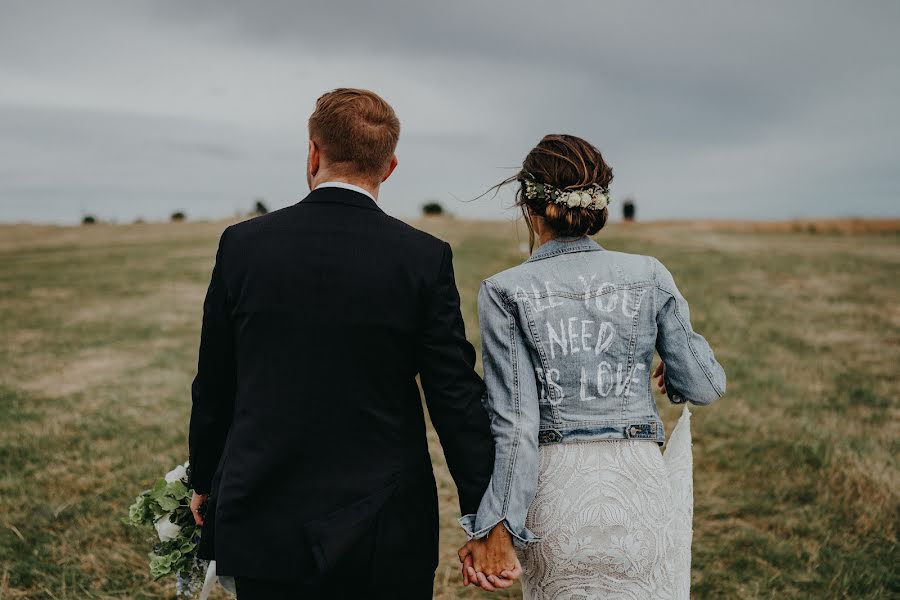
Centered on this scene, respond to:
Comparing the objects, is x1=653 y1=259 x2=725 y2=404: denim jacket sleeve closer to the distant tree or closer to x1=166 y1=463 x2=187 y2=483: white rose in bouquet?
x1=166 y1=463 x2=187 y2=483: white rose in bouquet

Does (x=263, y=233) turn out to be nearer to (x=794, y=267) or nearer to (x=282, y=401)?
(x=282, y=401)

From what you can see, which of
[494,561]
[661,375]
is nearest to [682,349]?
[661,375]

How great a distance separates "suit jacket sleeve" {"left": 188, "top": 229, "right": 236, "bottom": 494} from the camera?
238cm

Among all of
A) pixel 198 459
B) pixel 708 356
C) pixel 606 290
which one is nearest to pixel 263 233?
pixel 198 459

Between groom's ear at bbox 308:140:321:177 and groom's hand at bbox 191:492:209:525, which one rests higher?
groom's ear at bbox 308:140:321:177

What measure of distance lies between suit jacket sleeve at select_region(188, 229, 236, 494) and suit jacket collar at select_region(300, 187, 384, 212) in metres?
0.35

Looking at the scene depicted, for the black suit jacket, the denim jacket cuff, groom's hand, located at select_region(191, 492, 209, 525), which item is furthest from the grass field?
the black suit jacket

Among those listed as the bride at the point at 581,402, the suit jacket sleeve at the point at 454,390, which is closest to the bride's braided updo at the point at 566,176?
the bride at the point at 581,402

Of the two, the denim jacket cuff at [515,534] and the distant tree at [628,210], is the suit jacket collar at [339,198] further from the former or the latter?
the distant tree at [628,210]

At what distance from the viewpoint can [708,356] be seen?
267cm

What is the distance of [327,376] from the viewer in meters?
2.25

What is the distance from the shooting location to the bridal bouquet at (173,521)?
3148 mm

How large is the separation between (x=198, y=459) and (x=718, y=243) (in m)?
32.8

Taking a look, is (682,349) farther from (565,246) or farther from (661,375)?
(565,246)
